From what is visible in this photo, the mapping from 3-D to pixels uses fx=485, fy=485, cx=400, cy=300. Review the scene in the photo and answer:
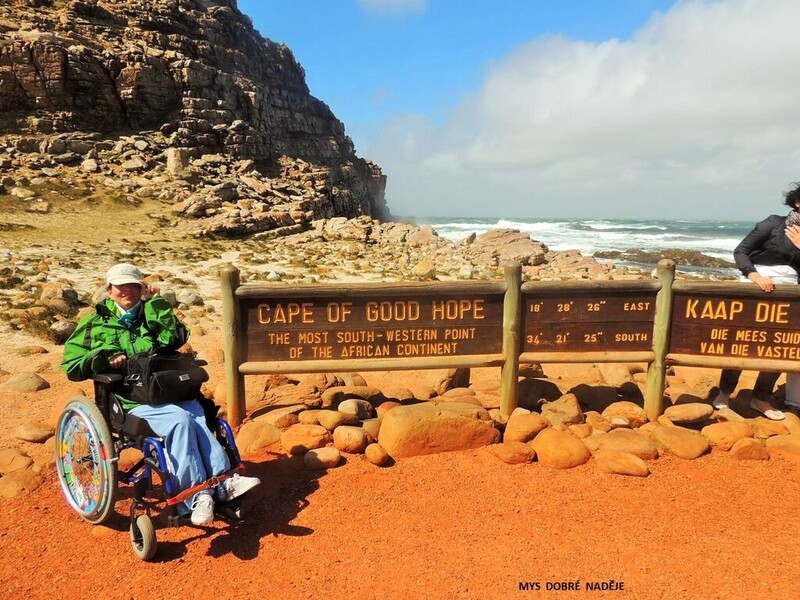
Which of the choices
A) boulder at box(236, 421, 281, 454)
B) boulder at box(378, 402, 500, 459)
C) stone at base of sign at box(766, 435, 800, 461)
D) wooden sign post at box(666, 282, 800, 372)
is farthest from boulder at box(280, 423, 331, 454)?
stone at base of sign at box(766, 435, 800, 461)

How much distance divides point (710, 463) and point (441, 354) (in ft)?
9.03

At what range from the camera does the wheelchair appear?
10.6ft

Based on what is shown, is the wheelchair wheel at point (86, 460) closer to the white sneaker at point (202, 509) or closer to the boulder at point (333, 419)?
the white sneaker at point (202, 509)

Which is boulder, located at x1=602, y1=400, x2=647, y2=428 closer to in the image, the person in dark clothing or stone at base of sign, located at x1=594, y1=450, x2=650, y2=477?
stone at base of sign, located at x1=594, y1=450, x2=650, y2=477

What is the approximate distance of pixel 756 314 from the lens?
5133 mm

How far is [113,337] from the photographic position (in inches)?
144

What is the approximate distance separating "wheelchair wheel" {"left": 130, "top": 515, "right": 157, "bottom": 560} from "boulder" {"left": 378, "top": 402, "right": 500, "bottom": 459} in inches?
84.4

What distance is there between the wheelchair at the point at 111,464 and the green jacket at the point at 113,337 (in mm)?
145

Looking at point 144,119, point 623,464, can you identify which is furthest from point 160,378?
point 144,119

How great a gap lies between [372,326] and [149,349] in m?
2.24

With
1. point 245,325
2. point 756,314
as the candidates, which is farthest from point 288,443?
point 756,314

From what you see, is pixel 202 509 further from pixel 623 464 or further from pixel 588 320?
pixel 588 320

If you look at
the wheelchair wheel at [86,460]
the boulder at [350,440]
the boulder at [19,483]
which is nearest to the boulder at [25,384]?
the boulder at [19,483]

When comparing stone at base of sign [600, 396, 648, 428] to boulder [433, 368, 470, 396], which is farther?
boulder [433, 368, 470, 396]
